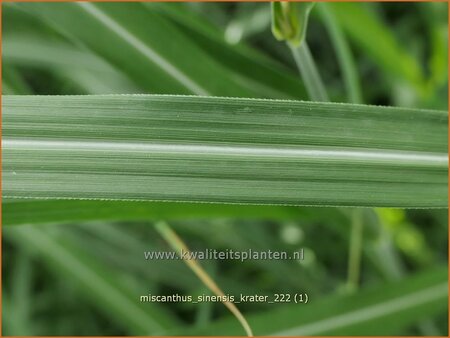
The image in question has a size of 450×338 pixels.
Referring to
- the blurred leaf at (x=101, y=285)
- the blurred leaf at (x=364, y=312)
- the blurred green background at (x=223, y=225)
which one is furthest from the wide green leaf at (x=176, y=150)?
the blurred leaf at (x=101, y=285)

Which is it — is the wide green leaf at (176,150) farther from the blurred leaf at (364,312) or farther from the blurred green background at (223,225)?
the blurred leaf at (364,312)

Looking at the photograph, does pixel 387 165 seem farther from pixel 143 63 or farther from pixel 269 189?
pixel 143 63

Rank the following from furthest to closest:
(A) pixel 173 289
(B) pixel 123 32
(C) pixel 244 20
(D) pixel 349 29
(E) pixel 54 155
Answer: (A) pixel 173 289, (C) pixel 244 20, (D) pixel 349 29, (B) pixel 123 32, (E) pixel 54 155

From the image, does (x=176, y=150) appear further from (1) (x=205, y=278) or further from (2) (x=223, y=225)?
(2) (x=223, y=225)

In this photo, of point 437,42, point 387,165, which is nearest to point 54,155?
point 387,165

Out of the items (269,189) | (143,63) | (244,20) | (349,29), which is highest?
(244,20)

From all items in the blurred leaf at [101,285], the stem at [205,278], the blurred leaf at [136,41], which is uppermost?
the blurred leaf at [136,41]

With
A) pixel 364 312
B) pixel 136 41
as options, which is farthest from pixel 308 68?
pixel 364 312

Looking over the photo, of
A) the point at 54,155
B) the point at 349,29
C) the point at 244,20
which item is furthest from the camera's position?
the point at 244,20
